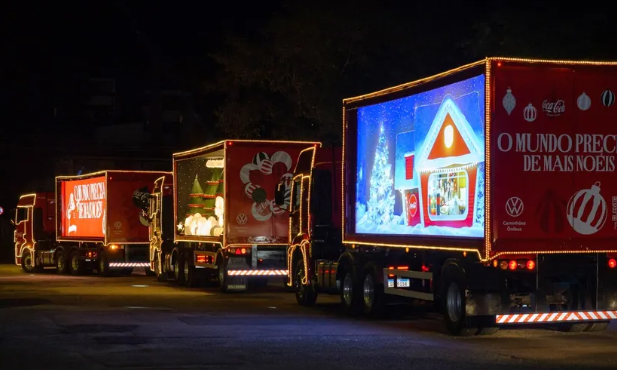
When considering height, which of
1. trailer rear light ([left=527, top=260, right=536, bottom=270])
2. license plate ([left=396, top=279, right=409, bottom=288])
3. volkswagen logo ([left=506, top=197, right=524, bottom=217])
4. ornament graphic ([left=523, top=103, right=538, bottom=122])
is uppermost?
ornament graphic ([left=523, top=103, right=538, bottom=122])

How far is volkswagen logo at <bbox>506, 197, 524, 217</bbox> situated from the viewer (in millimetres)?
16312

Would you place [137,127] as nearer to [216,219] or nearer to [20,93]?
[20,93]

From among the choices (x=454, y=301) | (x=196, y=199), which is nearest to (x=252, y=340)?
(x=454, y=301)

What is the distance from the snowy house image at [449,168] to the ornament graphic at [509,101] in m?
0.63

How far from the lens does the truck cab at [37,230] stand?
43750 mm

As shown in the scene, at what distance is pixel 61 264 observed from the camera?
137 ft

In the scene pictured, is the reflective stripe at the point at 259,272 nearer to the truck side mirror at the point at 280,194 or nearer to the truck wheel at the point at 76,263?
the truck side mirror at the point at 280,194

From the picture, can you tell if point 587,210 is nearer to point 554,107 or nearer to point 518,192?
point 518,192

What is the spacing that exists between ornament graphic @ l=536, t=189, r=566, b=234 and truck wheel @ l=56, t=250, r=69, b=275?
27.4 m

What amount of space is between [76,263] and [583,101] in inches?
1046

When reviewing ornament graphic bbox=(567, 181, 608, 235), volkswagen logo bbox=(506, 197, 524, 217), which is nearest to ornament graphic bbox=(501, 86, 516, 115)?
volkswagen logo bbox=(506, 197, 524, 217)

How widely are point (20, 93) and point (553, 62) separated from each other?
6168 centimetres

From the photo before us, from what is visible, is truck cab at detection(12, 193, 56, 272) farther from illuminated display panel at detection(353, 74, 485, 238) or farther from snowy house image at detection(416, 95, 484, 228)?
snowy house image at detection(416, 95, 484, 228)

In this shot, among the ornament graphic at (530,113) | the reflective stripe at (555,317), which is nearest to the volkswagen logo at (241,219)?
the reflective stripe at (555,317)
